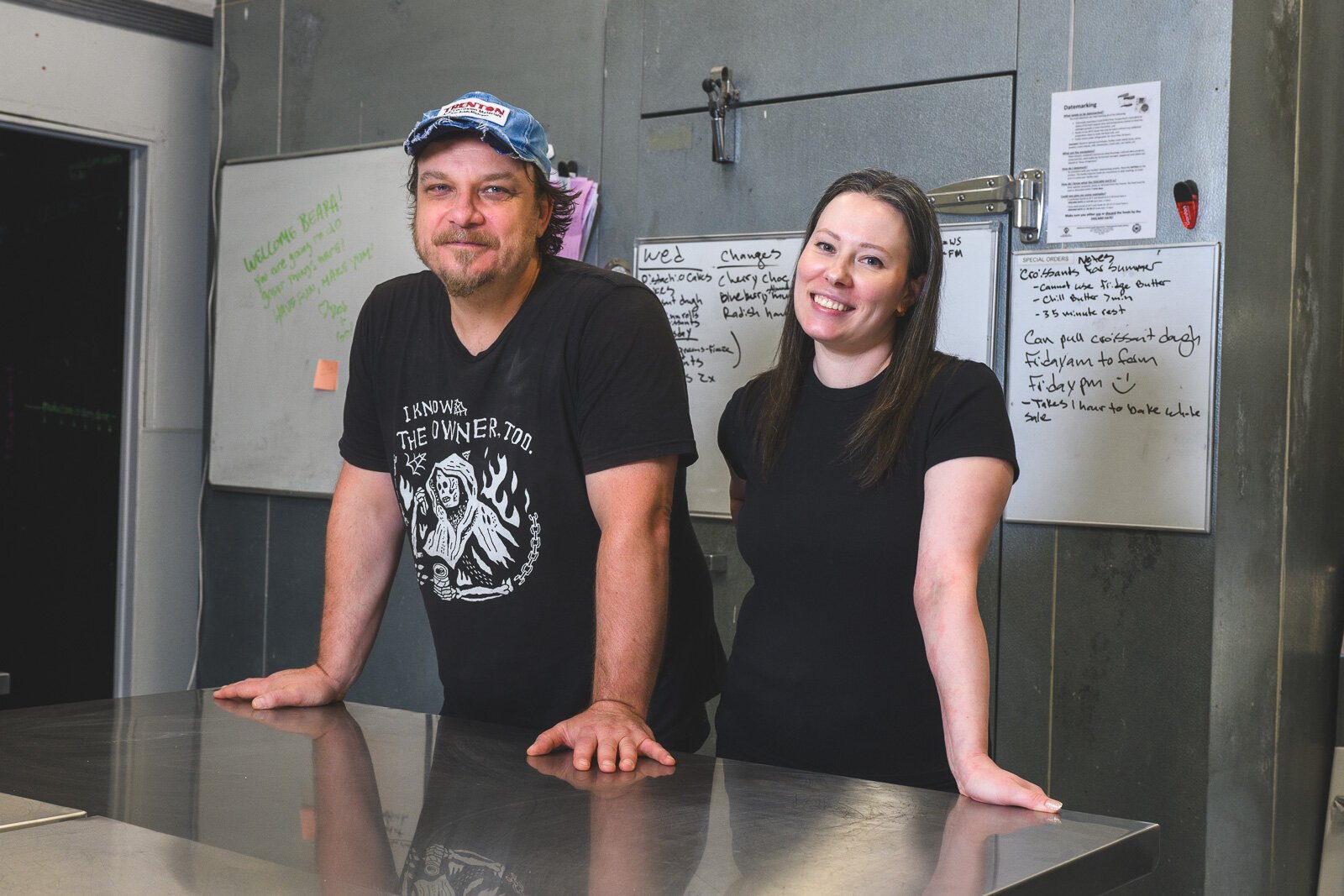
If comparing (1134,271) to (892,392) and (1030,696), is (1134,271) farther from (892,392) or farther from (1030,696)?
(892,392)

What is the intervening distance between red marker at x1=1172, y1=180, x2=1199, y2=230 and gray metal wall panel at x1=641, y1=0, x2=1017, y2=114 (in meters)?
0.43

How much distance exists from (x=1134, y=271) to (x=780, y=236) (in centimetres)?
75

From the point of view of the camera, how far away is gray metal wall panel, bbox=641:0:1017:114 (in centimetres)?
272

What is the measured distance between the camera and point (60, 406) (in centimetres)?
400

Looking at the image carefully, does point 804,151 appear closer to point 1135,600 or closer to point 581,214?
point 581,214

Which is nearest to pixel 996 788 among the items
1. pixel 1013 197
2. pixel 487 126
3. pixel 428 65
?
pixel 487 126

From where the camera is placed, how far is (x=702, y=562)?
1950mm

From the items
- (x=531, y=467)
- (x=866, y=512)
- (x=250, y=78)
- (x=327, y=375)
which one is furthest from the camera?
(x=250, y=78)

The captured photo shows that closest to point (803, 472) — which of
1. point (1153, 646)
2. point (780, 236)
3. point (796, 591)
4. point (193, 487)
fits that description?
point (796, 591)

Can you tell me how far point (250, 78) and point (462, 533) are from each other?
8.72ft

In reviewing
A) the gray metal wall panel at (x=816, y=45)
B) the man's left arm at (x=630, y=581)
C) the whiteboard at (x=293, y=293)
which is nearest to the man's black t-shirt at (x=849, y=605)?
the man's left arm at (x=630, y=581)

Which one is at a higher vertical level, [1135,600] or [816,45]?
[816,45]

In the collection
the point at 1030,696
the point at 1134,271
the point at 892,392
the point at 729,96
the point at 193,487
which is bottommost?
the point at 1030,696

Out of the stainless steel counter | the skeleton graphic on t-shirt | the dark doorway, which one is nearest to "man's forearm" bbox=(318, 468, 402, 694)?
the skeleton graphic on t-shirt
